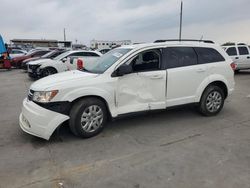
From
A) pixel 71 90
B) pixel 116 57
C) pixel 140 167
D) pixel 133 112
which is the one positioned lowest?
pixel 140 167

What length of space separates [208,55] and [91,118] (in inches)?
122

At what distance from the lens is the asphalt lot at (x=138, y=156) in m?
3.16

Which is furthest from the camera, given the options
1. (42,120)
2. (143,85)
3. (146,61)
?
(146,61)

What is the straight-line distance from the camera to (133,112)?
15.8ft

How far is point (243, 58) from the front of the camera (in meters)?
14.3

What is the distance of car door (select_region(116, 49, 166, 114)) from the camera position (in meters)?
4.70

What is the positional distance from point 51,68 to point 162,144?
9467 mm

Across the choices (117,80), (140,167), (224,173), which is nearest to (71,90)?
(117,80)

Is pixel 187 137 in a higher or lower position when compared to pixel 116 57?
lower

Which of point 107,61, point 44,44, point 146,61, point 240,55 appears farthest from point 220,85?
point 44,44

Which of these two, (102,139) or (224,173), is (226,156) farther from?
(102,139)

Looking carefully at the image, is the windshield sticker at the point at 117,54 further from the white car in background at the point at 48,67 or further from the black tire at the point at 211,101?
the white car in background at the point at 48,67

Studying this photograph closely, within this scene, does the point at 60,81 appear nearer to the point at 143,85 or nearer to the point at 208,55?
the point at 143,85

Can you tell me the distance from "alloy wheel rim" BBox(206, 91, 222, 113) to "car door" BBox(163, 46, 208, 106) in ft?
1.46
